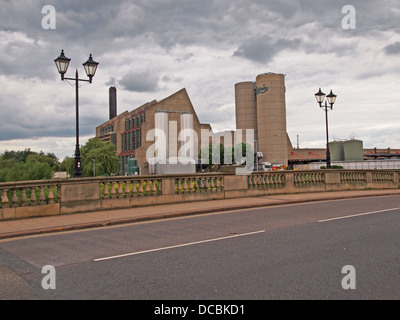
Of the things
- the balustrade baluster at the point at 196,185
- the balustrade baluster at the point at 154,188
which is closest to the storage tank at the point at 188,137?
the balustrade baluster at the point at 196,185

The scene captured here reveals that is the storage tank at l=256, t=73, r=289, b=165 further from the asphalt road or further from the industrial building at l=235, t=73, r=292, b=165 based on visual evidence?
the asphalt road

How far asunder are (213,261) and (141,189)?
9234mm

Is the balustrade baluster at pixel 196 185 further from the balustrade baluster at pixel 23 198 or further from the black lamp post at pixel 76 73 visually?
the balustrade baluster at pixel 23 198

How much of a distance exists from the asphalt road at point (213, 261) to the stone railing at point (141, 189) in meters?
3.46

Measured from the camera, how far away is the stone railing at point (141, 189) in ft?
42.8

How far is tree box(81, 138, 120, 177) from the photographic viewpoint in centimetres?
8300

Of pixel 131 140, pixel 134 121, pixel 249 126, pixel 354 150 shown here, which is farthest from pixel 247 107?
pixel 354 150

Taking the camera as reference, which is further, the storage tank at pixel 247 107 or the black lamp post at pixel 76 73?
the storage tank at pixel 247 107

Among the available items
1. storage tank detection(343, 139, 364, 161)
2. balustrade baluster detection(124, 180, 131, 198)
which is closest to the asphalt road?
balustrade baluster detection(124, 180, 131, 198)

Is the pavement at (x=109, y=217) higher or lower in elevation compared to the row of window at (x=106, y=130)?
lower

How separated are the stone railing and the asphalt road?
346 centimetres

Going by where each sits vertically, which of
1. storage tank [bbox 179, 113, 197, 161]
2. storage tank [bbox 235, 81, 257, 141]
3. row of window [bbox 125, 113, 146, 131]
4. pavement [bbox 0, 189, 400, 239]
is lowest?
pavement [bbox 0, 189, 400, 239]
